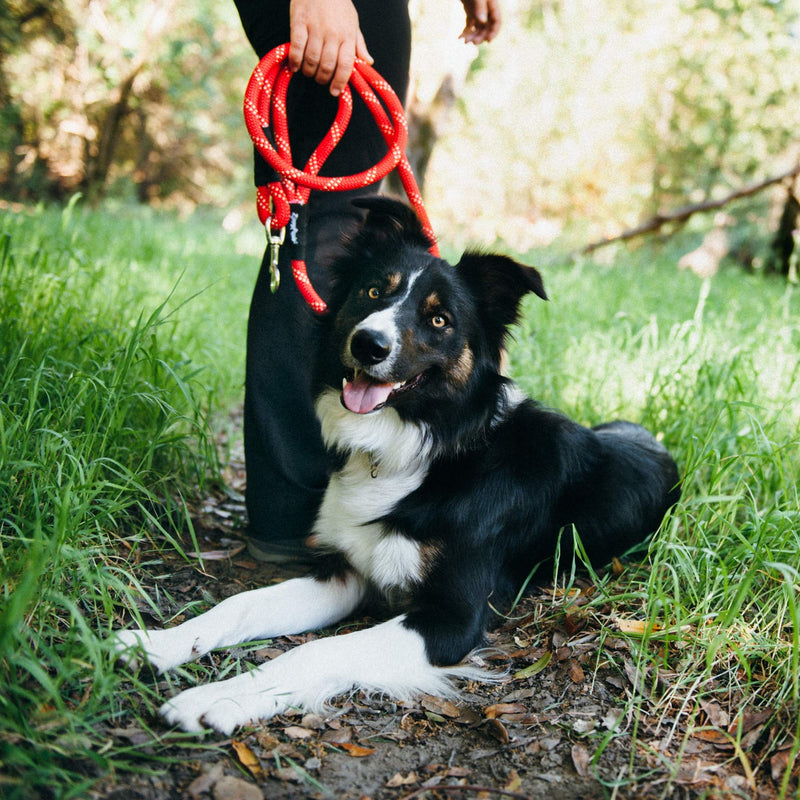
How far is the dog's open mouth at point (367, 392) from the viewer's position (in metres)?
2.46

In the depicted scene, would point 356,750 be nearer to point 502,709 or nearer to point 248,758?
point 248,758

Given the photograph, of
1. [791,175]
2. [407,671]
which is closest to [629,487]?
[407,671]

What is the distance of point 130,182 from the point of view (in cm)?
1789

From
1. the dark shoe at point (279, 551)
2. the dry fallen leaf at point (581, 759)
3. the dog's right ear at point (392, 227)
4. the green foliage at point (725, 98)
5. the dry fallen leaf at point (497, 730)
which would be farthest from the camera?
the green foliage at point (725, 98)

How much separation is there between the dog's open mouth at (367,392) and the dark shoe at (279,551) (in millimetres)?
806

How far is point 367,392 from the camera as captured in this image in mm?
2477

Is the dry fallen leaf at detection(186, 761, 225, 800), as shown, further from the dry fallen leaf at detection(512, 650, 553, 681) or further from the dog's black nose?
the dog's black nose

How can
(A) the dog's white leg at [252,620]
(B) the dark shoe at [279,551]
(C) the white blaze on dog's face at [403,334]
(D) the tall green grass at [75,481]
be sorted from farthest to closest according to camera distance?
(B) the dark shoe at [279,551] < (C) the white blaze on dog's face at [403,334] < (A) the dog's white leg at [252,620] < (D) the tall green grass at [75,481]

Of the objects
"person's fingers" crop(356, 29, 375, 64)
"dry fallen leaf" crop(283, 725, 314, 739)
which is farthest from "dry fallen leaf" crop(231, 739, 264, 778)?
"person's fingers" crop(356, 29, 375, 64)

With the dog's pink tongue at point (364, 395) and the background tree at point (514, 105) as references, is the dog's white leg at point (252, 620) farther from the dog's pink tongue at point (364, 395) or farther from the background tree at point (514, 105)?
the background tree at point (514, 105)

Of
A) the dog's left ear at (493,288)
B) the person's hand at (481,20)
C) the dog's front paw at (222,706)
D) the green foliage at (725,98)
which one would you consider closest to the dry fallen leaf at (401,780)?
the dog's front paw at (222,706)

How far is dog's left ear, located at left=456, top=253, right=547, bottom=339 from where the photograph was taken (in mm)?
2629

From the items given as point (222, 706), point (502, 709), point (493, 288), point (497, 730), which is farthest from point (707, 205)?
point (222, 706)

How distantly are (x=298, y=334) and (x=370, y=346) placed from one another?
641mm
